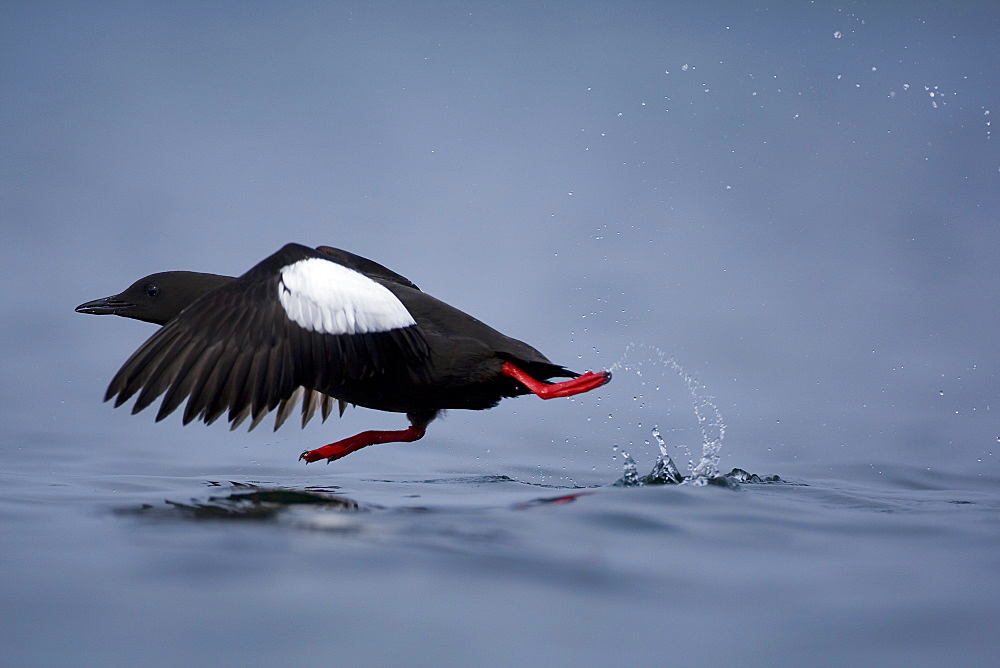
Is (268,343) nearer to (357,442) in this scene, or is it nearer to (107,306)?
(357,442)

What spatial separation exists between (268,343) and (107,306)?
1.58 metres

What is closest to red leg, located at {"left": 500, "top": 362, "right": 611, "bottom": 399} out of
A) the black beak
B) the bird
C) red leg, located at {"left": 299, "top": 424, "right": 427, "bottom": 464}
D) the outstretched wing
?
the bird

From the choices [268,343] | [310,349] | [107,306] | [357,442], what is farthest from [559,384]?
[107,306]

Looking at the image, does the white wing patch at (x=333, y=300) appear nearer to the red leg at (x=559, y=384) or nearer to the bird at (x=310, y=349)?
the bird at (x=310, y=349)

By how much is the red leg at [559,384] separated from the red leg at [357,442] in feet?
2.89

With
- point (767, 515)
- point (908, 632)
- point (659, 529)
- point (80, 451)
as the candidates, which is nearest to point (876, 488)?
point (767, 515)

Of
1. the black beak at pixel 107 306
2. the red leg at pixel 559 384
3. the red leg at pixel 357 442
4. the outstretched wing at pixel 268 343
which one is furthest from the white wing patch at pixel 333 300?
the black beak at pixel 107 306

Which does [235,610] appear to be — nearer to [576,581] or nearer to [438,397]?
[576,581]

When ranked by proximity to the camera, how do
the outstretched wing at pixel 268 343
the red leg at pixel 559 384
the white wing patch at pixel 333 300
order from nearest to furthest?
the outstretched wing at pixel 268 343, the white wing patch at pixel 333 300, the red leg at pixel 559 384

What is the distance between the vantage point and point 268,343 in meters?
4.46

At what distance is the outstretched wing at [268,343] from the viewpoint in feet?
14.3

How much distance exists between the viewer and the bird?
172 inches

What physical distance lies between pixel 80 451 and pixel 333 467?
6.05 ft

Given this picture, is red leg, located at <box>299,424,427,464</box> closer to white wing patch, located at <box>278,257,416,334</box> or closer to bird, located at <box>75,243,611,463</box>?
bird, located at <box>75,243,611,463</box>
